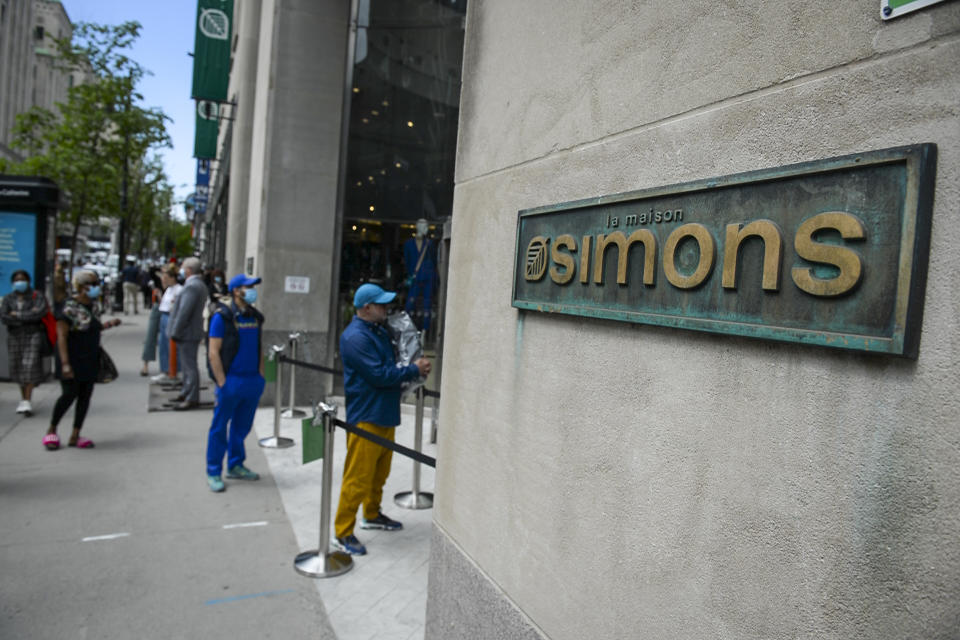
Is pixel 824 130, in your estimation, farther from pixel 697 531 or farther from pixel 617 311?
pixel 697 531

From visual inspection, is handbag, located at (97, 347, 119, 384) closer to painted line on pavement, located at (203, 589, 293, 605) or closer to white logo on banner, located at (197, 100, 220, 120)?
painted line on pavement, located at (203, 589, 293, 605)

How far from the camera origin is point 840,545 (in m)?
1.47

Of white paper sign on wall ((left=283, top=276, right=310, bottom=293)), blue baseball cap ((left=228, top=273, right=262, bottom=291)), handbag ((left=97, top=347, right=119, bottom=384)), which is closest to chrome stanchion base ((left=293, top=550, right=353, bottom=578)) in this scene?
blue baseball cap ((left=228, top=273, right=262, bottom=291))

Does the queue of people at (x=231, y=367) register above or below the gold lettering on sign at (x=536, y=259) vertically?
below

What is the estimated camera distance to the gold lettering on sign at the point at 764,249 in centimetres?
162

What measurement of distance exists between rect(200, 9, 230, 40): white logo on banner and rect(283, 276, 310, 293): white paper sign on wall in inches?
391

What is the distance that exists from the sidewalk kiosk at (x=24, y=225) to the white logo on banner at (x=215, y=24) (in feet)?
23.1

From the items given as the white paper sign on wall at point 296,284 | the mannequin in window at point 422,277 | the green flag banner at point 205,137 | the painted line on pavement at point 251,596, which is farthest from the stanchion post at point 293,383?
the green flag banner at point 205,137

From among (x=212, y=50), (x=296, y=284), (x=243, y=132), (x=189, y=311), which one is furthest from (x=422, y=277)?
(x=212, y=50)

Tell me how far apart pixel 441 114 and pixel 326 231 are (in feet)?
8.44

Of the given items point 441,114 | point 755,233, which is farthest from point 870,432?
point 441,114

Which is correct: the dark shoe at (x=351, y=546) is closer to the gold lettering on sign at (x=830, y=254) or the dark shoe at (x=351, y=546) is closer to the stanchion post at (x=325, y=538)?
the stanchion post at (x=325, y=538)

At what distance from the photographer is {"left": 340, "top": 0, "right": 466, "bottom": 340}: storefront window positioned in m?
10.4

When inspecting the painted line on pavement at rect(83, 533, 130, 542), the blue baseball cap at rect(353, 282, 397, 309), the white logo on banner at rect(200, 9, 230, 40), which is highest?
the white logo on banner at rect(200, 9, 230, 40)
